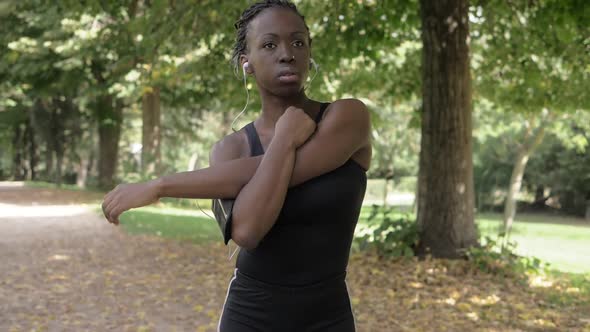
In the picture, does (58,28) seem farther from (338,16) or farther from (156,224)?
(338,16)

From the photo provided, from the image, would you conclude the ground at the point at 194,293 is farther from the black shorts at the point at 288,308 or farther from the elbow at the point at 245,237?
the elbow at the point at 245,237

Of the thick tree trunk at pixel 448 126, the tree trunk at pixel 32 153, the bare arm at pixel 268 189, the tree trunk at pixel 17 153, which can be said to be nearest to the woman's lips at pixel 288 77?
the bare arm at pixel 268 189

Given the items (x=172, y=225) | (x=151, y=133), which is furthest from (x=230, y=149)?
(x=151, y=133)

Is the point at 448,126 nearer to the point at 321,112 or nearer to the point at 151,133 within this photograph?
the point at 321,112

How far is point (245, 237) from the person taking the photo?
85.0 inches

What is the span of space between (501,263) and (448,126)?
2024 mm

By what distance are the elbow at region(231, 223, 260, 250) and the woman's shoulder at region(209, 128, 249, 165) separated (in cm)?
28

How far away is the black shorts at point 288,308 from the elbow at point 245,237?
0.20 metres

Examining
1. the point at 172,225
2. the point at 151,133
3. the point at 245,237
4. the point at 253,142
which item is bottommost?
the point at 172,225

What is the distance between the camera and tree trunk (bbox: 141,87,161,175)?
23016 mm

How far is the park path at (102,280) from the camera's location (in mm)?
7344

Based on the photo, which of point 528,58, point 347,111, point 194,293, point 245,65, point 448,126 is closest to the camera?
point 347,111

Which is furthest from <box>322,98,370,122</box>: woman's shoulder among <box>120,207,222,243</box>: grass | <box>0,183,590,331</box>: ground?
<box>120,207,222,243</box>: grass

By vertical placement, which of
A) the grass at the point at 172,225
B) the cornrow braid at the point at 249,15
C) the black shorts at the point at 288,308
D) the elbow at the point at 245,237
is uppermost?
the cornrow braid at the point at 249,15
